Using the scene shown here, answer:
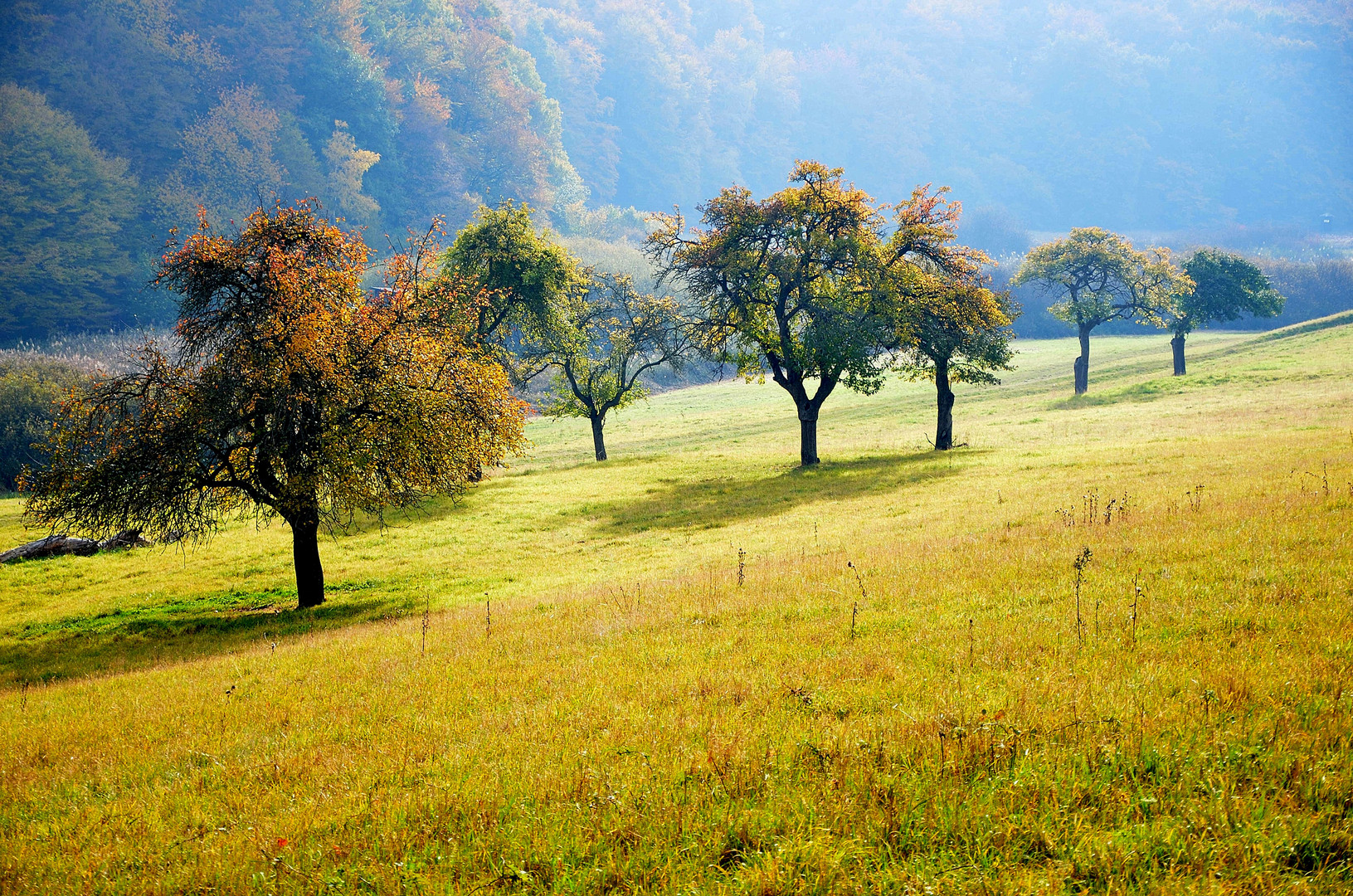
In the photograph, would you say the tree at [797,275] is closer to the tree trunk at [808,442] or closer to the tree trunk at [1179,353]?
the tree trunk at [808,442]

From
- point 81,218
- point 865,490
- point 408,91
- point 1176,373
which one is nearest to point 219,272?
point 865,490

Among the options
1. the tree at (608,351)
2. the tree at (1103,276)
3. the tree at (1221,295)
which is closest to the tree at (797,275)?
the tree at (608,351)

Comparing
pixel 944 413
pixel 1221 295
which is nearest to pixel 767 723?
pixel 944 413

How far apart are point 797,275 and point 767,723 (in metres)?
28.8

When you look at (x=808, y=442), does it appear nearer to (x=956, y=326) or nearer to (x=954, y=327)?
(x=954, y=327)

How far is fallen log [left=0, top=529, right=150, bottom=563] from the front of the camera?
982 inches

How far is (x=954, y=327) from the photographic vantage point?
3297 cm

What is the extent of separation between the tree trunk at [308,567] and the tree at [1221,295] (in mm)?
63009

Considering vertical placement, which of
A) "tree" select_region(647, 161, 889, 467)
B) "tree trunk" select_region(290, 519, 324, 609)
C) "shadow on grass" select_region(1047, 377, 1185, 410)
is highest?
"tree" select_region(647, 161, 889, 467)

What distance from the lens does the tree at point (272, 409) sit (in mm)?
15680

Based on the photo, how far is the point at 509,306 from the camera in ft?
121

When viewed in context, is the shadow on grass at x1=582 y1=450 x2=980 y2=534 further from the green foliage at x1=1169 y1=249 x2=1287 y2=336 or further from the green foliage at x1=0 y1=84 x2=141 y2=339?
the green foliage at x1=0 y1=84 x2=141 y2=339

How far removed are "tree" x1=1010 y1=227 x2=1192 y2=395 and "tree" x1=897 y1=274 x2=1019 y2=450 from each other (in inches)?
982

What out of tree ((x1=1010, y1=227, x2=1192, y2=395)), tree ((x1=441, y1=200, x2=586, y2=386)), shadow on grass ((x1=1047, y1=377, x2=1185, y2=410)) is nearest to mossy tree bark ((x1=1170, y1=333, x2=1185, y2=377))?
tree ((x1=1010, y1=227, x2=1192, y2=395))
